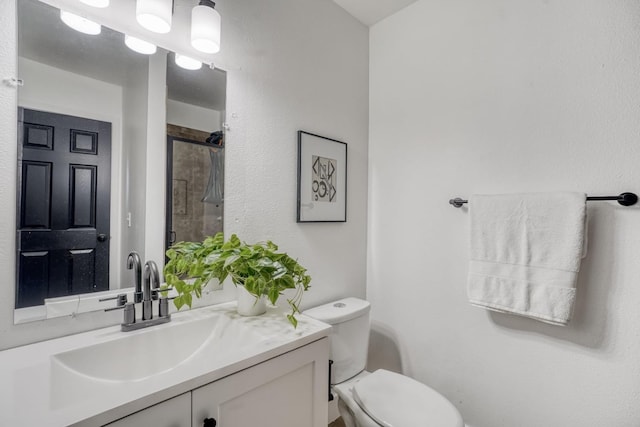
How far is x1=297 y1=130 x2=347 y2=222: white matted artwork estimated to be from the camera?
148cm

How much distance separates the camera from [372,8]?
66.9 inches

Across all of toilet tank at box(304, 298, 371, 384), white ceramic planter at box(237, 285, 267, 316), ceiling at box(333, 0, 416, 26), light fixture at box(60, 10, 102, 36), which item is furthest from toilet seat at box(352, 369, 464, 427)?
ceiling at box(333, 0, 416, 26)

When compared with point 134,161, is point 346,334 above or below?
below

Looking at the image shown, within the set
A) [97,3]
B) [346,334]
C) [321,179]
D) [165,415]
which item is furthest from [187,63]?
[346,334]

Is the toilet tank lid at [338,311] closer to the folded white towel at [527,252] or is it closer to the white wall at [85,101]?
the folded white towel at [527,252]

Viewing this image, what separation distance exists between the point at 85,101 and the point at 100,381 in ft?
2.67

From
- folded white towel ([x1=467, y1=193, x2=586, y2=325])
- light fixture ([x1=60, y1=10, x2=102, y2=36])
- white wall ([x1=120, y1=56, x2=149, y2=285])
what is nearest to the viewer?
light fixture ([x1=60, y1=10, x2=102, y2=36])

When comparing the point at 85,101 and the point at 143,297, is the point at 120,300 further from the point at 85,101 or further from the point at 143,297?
the point at 85,101

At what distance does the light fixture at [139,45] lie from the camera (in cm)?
99

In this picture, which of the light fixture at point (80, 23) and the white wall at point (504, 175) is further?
the white wall at point (504, 175)

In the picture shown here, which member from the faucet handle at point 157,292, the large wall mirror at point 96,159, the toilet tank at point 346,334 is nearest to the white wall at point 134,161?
the large wall mirror at point 96,159

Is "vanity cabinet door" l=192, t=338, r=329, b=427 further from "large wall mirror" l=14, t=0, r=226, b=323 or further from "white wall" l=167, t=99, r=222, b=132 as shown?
"white wall" l=167, t=99, r=222, b=132

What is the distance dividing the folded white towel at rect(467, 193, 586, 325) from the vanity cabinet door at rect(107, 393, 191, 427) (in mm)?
1186

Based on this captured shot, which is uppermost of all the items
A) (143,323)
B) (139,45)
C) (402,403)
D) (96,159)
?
(139,45)
